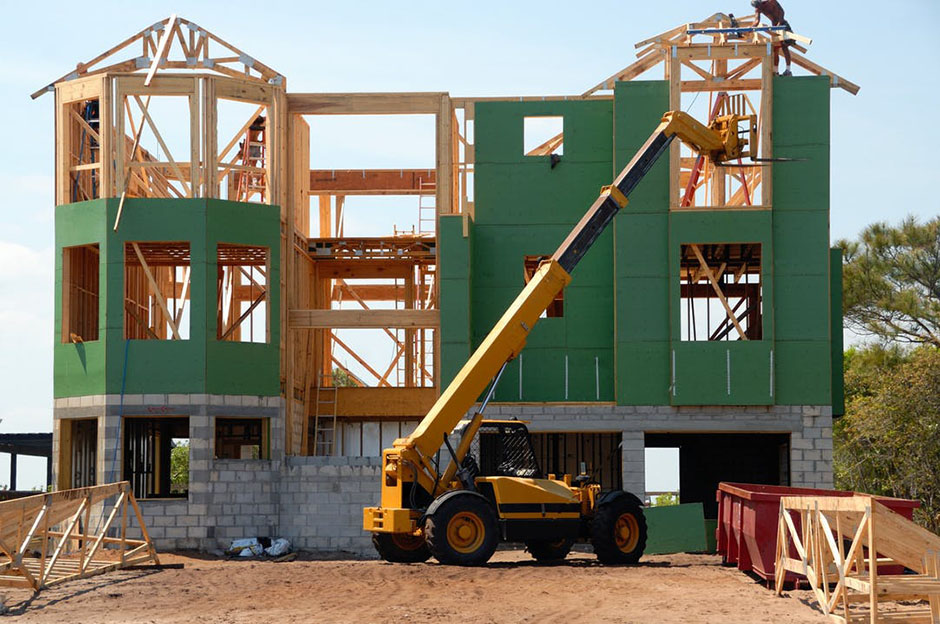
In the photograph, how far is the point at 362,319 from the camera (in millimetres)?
35594

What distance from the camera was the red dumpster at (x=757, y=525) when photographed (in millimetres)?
20047

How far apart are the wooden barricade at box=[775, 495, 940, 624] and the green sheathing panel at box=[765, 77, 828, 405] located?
1625cm

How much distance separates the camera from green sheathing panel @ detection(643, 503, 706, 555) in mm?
31828

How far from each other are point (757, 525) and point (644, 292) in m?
14.0

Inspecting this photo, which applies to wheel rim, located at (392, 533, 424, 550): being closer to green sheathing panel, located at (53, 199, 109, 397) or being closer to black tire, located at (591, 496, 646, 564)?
black tire, located at (591, 496, 646, 564)

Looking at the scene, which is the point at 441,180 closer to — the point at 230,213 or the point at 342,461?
the point at 230,213

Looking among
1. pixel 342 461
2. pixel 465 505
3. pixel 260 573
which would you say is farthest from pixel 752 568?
pixel 342 461

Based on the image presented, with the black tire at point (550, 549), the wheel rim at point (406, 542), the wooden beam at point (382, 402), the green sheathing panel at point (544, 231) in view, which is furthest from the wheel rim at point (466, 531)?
the wooden beam at point (382, 402)

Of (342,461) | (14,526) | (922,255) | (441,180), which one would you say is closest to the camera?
(14,526)

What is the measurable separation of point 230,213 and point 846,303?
74.6 feet

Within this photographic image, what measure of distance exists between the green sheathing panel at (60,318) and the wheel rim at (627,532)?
48.1 ft

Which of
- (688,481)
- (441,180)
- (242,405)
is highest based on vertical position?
(441,180)

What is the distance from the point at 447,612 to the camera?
17.0 metres

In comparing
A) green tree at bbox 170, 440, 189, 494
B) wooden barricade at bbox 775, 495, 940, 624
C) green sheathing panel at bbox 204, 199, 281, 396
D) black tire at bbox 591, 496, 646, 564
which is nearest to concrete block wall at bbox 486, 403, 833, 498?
green sheathing panel at bbox 204, 199, 281, 396
